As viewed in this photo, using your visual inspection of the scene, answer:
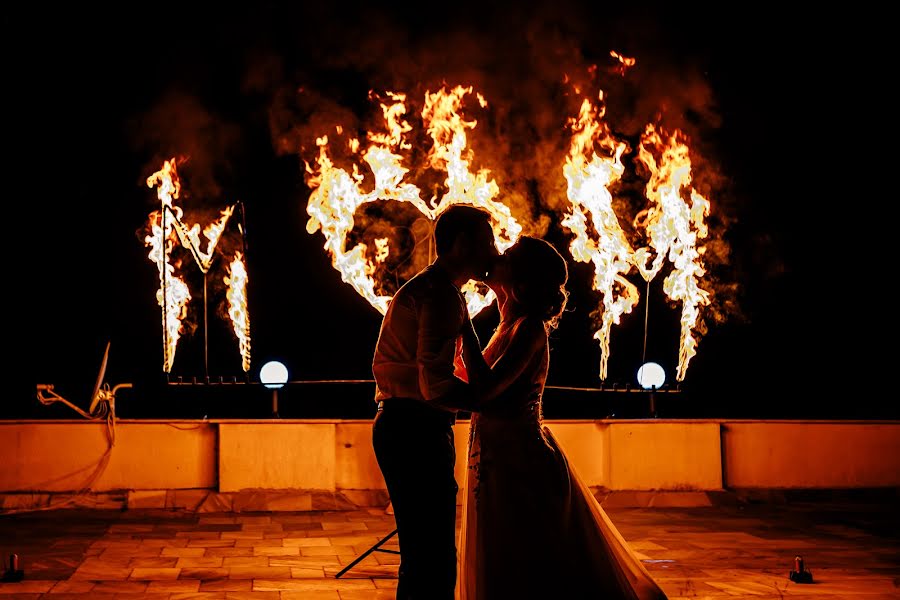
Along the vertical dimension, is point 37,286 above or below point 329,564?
above

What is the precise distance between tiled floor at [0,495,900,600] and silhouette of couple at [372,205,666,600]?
0.16 meters

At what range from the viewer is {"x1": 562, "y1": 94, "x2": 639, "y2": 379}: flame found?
9.83m

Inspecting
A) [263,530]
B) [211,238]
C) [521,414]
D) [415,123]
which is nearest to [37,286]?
[211,238]

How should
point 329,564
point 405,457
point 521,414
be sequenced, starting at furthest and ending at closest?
point 329,564 → point 521,414 → point 405,457

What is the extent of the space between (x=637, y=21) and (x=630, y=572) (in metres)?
7.88

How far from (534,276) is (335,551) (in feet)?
12.3

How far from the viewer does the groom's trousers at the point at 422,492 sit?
330cm

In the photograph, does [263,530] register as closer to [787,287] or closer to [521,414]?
[521,414]

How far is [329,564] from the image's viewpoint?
6.38 meters

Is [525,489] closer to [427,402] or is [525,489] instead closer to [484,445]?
[484,445]

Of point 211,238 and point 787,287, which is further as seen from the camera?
point 787,287

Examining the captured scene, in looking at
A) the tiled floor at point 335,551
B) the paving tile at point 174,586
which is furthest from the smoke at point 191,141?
the paving tile at point 174,586

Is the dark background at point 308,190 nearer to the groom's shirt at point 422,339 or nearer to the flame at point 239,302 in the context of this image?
the flame at point 239,302

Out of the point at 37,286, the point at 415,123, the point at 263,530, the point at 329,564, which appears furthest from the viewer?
the point at 37,286
